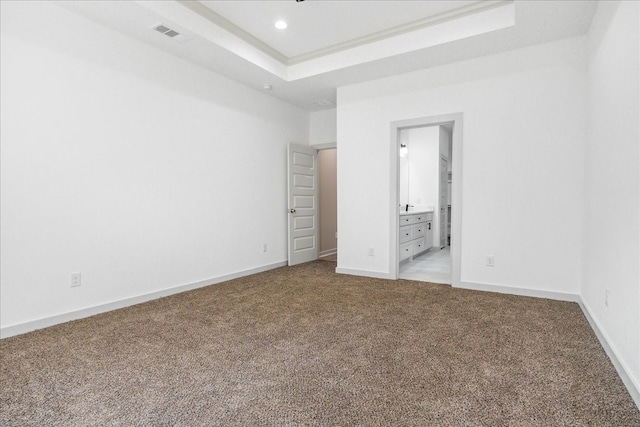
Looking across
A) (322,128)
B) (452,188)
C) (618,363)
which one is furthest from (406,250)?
(618,363)

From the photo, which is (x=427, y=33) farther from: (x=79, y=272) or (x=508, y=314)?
(x=79, y=272)

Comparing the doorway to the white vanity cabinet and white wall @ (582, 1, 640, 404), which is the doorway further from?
white wall @ (582, 1, 640, 404)

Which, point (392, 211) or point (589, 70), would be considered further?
point (392, 211)

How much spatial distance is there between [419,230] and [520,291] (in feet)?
8.52

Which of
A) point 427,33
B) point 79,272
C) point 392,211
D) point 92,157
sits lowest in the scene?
point 79,272

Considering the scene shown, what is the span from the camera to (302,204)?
227 inches

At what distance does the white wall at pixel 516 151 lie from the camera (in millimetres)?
3393

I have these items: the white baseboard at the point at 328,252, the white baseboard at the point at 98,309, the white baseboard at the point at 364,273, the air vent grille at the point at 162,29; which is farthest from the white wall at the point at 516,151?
the air vent grille at the point at 162,29

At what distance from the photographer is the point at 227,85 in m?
4.46

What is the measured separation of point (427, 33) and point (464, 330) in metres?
2.98

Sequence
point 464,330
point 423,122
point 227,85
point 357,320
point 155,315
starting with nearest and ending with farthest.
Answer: point 464,330 < point 357,320 < point 155,315 < point 423,122 < point 227,85

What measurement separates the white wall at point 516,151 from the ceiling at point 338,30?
7.9 inches

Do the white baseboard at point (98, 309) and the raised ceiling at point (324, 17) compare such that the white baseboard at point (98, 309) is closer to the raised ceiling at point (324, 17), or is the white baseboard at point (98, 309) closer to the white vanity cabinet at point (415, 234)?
the white vanity cabinet at point (415, 234)

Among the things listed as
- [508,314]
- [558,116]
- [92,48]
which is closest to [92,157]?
[92,48]
